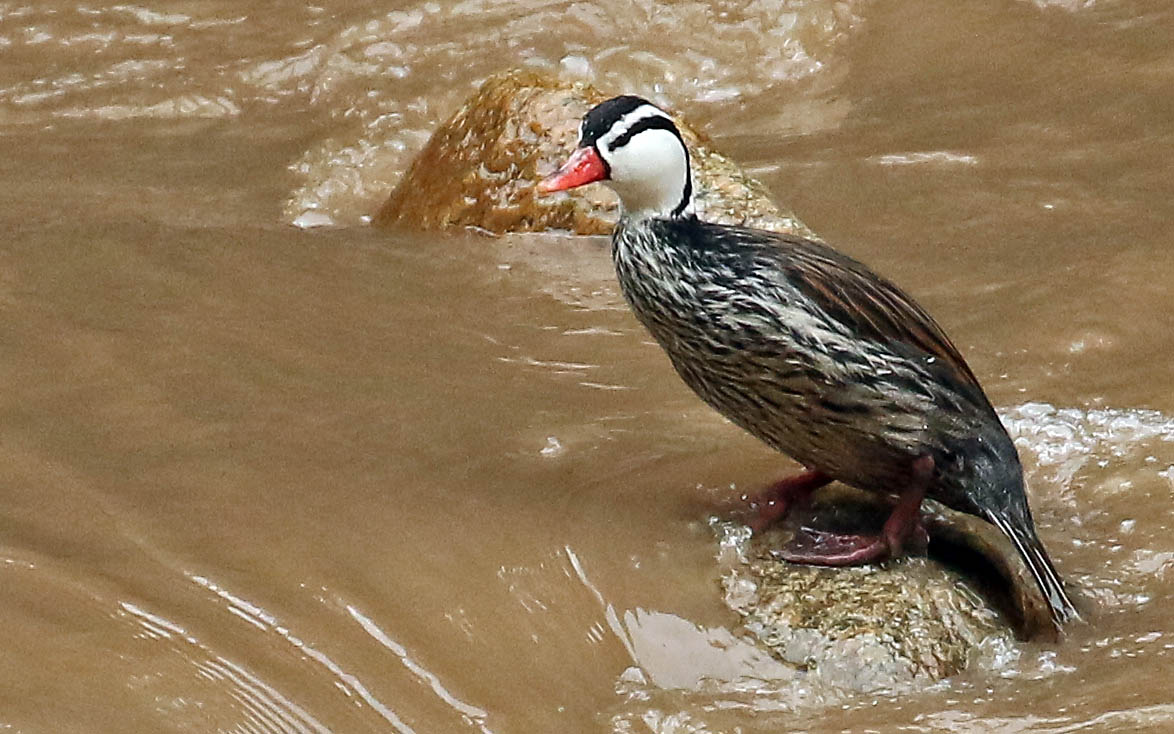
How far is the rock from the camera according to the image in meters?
7.30

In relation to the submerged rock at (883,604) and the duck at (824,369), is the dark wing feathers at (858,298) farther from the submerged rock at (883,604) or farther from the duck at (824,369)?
the submerged rock at (883,604)

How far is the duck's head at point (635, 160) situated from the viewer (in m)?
4.68

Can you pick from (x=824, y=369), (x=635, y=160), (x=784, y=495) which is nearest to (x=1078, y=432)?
(x=784, y=495)

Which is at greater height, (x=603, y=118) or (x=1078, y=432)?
(x=603, y=118)

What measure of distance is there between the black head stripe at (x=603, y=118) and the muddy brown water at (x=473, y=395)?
957mm

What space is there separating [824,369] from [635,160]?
32.5 inches

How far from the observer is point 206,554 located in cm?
425

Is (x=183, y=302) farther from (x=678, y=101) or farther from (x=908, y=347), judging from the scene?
(x=678, y=101)

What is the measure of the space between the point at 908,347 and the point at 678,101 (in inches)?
220

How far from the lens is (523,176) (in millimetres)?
7547

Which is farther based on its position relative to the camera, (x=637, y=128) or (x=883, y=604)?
(x=637, y=128)

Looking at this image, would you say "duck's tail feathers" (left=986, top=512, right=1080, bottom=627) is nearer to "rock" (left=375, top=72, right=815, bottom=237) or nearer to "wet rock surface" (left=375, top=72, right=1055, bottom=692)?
"wet rock surface" (left=375, top=72, right=1055, bottom=692)

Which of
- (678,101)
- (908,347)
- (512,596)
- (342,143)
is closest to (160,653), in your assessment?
Result: (512,596)

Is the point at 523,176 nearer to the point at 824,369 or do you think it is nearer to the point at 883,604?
the point at 824,369
